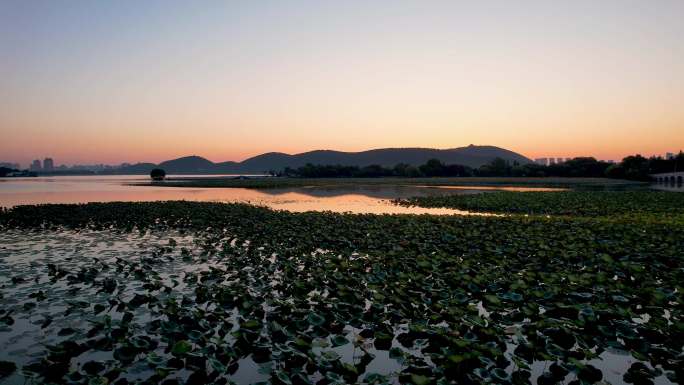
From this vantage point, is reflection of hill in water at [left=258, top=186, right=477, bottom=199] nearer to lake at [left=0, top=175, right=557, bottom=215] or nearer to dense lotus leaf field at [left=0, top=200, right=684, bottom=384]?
lake at [left=0, top=175, right=557, bottom=215]

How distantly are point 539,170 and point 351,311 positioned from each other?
120 m

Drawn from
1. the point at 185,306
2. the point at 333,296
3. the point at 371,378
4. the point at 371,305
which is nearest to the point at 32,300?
the point at 185,306

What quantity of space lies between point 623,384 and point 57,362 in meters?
7.28

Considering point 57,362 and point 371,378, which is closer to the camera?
point 371,378

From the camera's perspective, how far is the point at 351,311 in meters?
7.71

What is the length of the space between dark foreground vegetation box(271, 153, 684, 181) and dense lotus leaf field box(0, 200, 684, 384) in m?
102

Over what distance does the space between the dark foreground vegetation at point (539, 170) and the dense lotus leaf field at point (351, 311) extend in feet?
334

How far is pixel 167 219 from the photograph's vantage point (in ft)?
77.4

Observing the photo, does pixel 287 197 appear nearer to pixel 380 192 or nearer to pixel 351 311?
pixel 380 192

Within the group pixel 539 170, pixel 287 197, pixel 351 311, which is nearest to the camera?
pixel 351 311

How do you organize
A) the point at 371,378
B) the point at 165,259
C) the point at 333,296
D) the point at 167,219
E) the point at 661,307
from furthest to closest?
the point at 167,219 → the point at 165,259 → the point at 333,296 → the point at 661,307 → the point at 371,378

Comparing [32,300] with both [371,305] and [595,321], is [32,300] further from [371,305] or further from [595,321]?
[595,321]

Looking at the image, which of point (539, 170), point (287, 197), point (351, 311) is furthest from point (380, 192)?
point (539, 170)

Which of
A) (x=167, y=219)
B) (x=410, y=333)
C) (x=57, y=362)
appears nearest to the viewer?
(x=57, y=362)
